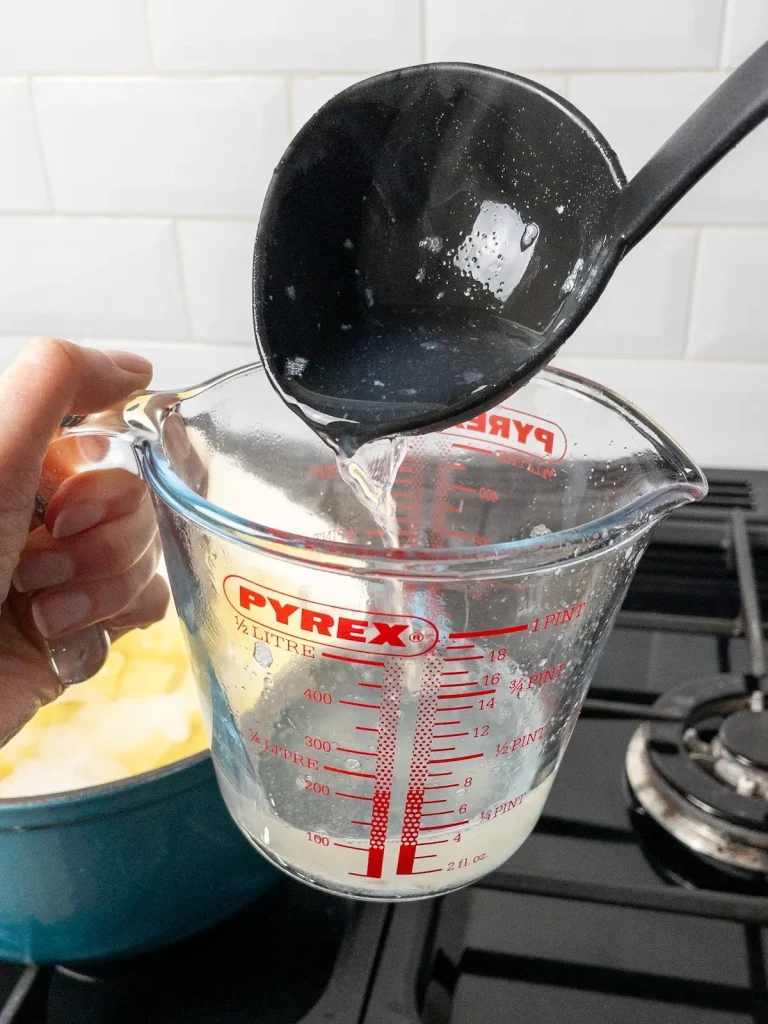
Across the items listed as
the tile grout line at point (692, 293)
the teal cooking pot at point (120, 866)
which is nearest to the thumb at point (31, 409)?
the teal cooking pot at point (120, 866)

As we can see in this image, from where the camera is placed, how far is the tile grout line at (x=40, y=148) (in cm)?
83

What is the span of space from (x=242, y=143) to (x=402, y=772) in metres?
0.60

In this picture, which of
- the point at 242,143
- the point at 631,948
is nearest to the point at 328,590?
the point at 631,948

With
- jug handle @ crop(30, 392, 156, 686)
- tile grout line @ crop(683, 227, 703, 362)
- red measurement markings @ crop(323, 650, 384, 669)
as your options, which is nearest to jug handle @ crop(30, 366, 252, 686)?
jug handle @ crop(30, 392, 156, 686)

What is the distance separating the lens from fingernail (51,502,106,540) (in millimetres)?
572

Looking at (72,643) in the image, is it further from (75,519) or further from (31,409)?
(31,409)

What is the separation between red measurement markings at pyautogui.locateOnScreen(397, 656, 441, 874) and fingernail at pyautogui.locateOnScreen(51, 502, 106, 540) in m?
0.27

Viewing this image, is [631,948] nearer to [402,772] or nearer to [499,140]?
[402,772]

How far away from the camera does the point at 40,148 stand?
2.79 feet

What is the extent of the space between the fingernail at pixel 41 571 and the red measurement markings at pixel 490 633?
0.29 meters

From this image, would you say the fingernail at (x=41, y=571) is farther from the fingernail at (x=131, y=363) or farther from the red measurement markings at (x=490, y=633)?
the red measurement markings at (x=490, y=633)

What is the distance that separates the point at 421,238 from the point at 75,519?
0.90ft

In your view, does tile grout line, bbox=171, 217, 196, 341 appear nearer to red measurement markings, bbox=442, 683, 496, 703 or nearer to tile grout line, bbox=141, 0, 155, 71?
tile grout line, bbox=141, 0, 155, 71

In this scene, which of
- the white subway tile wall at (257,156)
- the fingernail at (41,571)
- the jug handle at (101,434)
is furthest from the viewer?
the white subway tile wall at (257,156)
